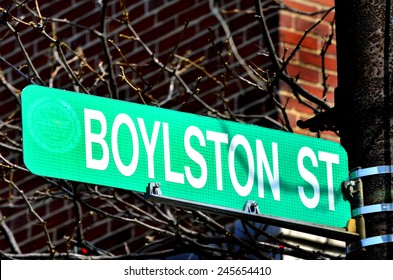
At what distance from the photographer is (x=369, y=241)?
3980 mm

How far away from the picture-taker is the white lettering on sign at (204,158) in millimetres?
3787

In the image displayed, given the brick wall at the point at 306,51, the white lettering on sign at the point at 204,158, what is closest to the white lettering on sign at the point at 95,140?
the white lettering on sign at the point at 204,158

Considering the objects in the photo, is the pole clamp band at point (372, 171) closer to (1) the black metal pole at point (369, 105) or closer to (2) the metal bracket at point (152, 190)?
(1) the black metal pole at point (369, 105)

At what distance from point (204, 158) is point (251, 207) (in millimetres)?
225

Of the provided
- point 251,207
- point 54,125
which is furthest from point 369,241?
point 54,125

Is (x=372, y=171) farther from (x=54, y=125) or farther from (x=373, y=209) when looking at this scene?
(x=54, y=125)

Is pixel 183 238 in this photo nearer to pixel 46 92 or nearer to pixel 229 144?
pixel 229 144

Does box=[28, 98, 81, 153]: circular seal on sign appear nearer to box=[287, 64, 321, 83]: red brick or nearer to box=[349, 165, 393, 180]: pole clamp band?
box=[349, 165, 393, 180]: pole clamp band

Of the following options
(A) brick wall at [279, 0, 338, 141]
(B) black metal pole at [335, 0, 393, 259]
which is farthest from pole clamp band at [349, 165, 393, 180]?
(A) brick wall at [279, 0, 338, 141]

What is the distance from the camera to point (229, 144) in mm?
4062

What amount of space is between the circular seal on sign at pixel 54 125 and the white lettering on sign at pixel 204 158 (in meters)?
0.05

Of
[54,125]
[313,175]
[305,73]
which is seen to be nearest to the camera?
[54,125]

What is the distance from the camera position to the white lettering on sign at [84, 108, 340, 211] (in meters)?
3.79
